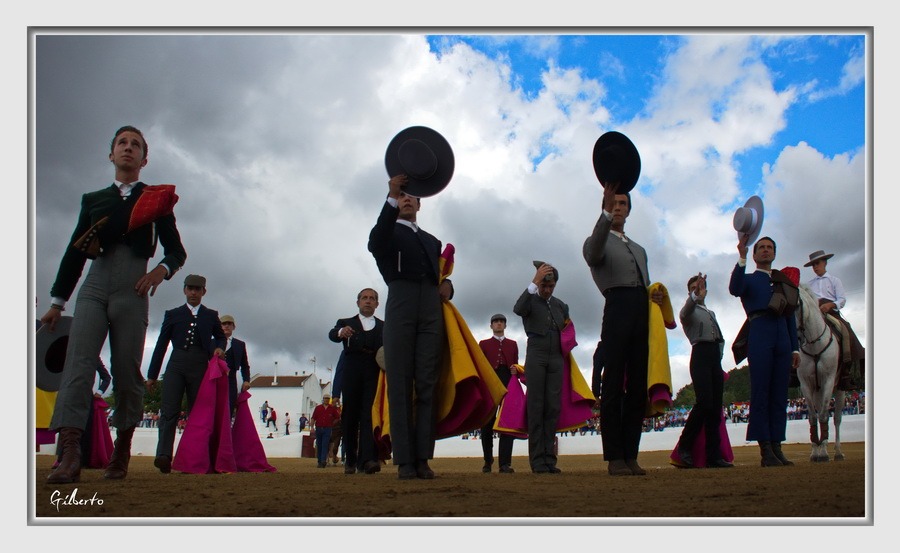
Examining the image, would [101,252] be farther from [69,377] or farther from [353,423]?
[353,423]

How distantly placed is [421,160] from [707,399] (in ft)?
13.9

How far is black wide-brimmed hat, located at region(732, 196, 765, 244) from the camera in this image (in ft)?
21.3

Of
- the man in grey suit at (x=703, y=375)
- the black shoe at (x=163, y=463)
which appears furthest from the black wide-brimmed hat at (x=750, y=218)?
the black shoe at (x=163, y=463)

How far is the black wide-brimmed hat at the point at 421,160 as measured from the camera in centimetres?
555

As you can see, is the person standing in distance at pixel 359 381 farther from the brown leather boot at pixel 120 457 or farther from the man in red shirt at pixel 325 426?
the man in red shirt at pixel 325 426

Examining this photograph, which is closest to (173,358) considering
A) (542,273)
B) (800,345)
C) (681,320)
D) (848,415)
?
(542,273)

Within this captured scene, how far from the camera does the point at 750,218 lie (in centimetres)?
664

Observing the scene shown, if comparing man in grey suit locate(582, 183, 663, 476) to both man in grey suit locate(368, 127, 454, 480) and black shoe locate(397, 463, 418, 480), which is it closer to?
man in grey suit locate(368, 127, 454, 480)

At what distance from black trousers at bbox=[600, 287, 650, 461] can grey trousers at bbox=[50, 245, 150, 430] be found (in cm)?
328


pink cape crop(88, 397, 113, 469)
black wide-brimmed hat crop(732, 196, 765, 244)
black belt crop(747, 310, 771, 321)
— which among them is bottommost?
pink cape crop(88, 397, 113, 469)

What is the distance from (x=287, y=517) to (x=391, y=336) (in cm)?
217

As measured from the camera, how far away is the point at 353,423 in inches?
328
